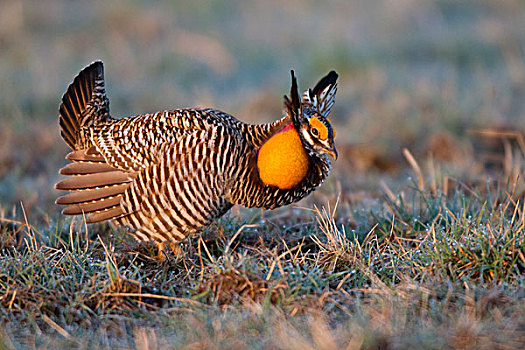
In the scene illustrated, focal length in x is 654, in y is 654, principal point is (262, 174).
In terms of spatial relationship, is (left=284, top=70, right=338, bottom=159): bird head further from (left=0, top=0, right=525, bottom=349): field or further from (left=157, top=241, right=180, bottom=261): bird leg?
(left=157, top=241, right=180, bottom=261): bird leg

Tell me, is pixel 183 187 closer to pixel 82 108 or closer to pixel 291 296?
pixel 291 296

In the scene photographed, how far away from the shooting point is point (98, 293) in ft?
10.8

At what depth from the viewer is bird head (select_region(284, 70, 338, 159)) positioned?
12.4 feet

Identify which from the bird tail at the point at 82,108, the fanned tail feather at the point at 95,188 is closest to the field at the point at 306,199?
the fanned tail feather at the point at 95,188

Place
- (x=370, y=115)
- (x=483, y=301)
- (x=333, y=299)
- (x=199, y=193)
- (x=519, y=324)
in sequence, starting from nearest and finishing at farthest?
(x=519, y=324) < (x=483, y=301) < (x=333, y=299) < (x=199, y=193) < (x=370, y=115)

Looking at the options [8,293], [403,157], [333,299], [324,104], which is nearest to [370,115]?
[403,157]

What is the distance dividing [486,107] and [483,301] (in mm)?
4986

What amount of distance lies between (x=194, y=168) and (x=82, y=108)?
1329 millimetres

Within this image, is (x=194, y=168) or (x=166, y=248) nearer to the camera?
(x=194, y=168)

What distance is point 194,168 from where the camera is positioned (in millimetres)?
3729

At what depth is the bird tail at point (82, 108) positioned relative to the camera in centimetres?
455

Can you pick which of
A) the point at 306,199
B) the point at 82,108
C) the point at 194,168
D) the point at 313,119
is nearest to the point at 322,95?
the point at 313,119

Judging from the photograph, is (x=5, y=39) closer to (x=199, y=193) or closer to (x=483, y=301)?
(x=199, y=193)

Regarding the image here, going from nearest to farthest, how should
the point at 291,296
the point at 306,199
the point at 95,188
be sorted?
the point at 291,296 → the point at 95,188 → the point at 306,199
